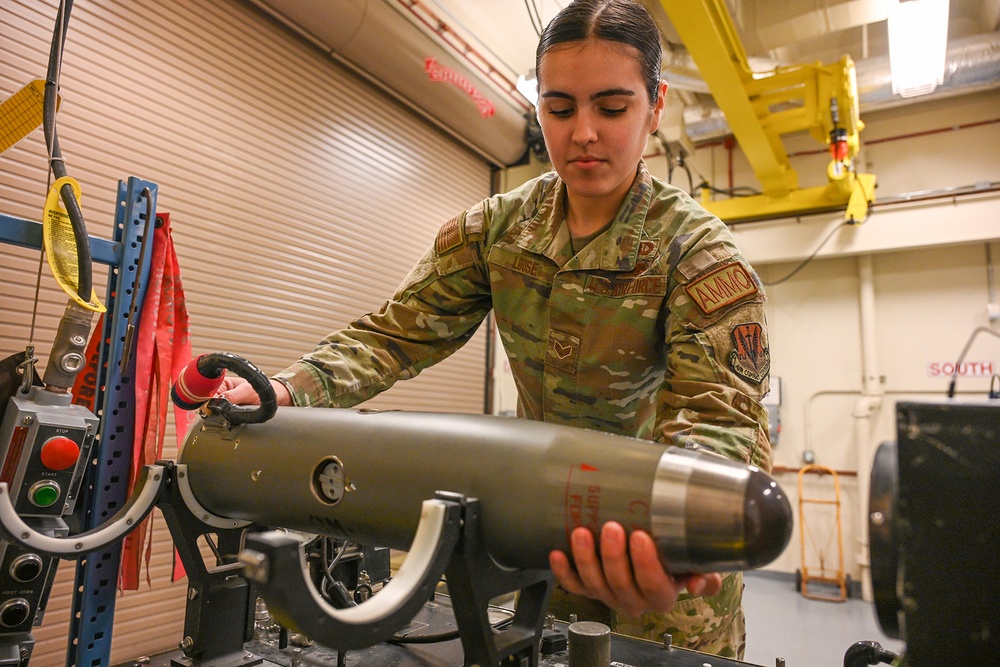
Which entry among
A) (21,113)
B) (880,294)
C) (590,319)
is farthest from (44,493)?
(880,294)

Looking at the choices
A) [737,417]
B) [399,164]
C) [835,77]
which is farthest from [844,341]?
[737,417]

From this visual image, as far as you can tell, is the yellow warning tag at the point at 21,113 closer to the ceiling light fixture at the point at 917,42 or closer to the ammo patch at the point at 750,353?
the ammo patch at the point at 750,353

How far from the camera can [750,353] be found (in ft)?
2.96

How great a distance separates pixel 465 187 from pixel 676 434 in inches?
157

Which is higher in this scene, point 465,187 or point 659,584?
point 465,187

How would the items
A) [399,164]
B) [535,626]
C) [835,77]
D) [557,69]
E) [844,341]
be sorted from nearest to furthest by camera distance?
[535,626] → [557,69] → [835,77] → [399,164] → [844,341]

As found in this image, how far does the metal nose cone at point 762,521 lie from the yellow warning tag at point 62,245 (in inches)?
40.2

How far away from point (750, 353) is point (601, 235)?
14.8 inches

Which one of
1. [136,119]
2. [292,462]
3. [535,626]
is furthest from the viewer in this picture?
[136,119]

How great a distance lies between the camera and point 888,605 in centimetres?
46

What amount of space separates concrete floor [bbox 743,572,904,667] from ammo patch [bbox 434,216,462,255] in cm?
241

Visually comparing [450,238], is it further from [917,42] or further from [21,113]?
[917,42]

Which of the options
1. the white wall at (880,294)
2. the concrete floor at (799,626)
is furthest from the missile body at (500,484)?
the white wall at (880,294)

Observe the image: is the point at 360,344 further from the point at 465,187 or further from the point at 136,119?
the point at 465,187
